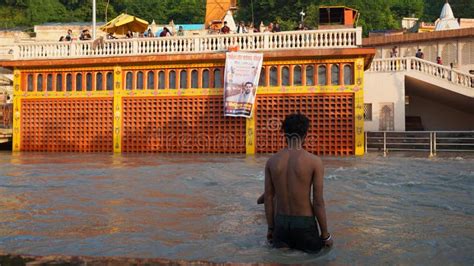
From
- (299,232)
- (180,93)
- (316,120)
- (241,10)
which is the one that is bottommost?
(299,232)

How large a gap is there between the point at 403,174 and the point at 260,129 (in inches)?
331

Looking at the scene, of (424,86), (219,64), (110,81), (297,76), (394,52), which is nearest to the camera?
(297,76)

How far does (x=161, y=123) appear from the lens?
834 inches

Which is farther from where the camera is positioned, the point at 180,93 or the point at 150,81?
the point at 150,81

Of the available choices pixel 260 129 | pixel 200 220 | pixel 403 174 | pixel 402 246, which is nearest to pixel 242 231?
pixel 200 220

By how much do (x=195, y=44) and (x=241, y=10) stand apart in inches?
1409

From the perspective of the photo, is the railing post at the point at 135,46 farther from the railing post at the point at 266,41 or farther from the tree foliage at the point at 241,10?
the tree foliage at the point at 241,10

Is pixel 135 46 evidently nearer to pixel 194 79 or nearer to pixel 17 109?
pixel 194 79

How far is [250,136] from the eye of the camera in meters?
20.3

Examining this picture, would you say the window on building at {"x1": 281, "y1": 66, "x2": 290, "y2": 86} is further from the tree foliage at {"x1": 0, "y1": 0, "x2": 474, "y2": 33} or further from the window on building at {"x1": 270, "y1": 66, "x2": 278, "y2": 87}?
the tree foliage at {"x1": 0, "y1": 0, "x2": 474, "y2": 33}

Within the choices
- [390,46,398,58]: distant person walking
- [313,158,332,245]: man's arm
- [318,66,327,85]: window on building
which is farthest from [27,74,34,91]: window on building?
[313,158,332,245]: man's arm

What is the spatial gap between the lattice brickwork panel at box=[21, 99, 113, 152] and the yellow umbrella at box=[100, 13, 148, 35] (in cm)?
391

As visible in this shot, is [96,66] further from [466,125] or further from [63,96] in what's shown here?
[466,125]

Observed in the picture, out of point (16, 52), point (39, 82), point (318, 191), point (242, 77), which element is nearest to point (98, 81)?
point (39, 82)
